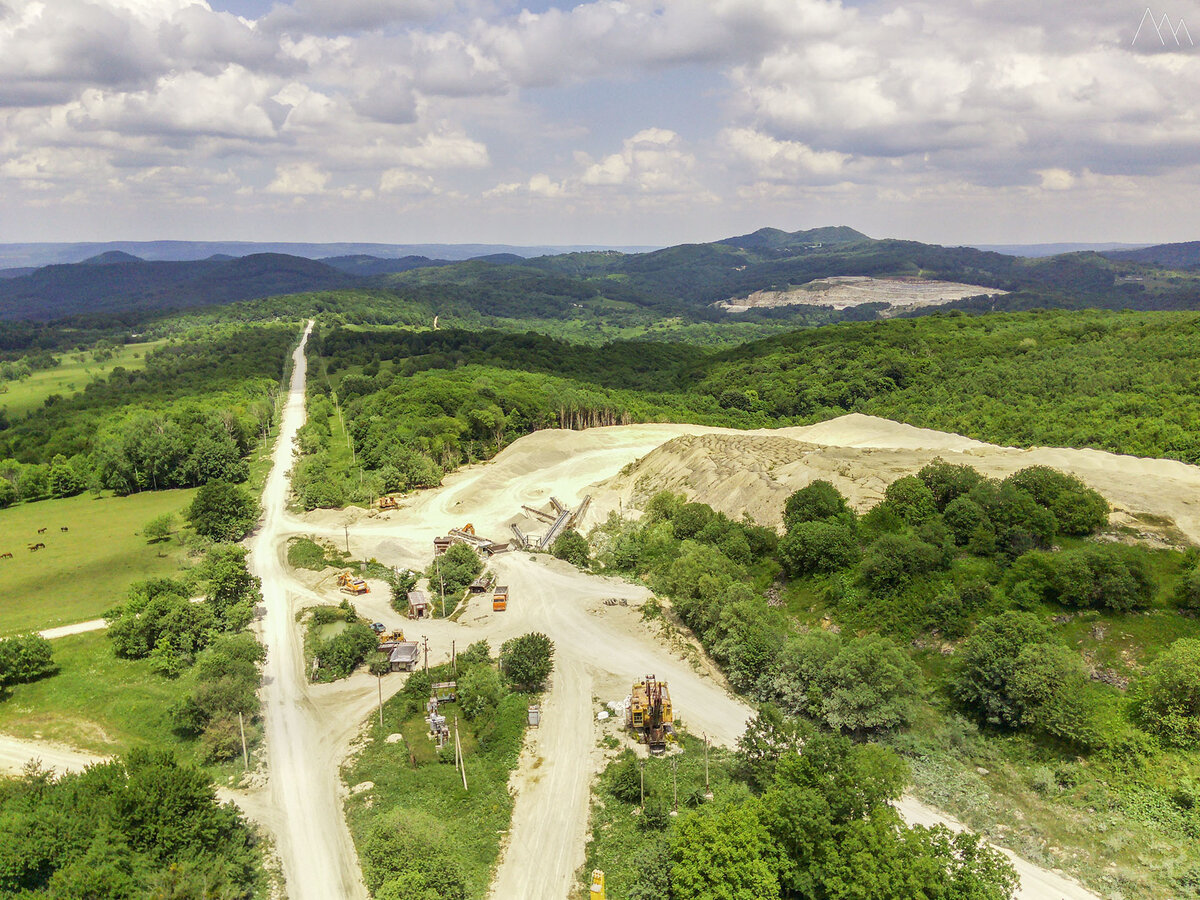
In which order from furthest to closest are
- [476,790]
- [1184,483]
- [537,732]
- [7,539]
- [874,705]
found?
[7,539] → [1184,483] → [537,732] → [874,705] → [476,790]

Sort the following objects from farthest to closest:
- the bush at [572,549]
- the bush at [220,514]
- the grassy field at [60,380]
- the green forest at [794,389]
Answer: the grassy field at [60,380] < the green forest at [794,389] < the bush at [220,514] < the bush at [572,549]

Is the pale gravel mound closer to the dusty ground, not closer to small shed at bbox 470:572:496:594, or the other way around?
the dusty ground

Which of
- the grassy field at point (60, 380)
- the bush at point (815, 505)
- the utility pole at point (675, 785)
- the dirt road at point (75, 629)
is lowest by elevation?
the utility pole at point (675, 785)

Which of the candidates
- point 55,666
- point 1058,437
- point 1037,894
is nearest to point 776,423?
point 1058,437

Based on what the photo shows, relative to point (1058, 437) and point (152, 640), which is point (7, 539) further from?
point (1058, 437)

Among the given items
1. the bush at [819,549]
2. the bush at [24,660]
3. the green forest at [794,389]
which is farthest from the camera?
the green forest at [794,389]

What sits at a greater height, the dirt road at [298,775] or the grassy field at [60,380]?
the grassy field at [60,380]

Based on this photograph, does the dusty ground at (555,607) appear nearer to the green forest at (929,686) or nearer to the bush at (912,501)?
the green forest at (929,686)

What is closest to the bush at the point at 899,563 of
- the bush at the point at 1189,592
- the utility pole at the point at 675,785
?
the bush at the point at 1189,592

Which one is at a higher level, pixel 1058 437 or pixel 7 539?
pixel 1058 437
